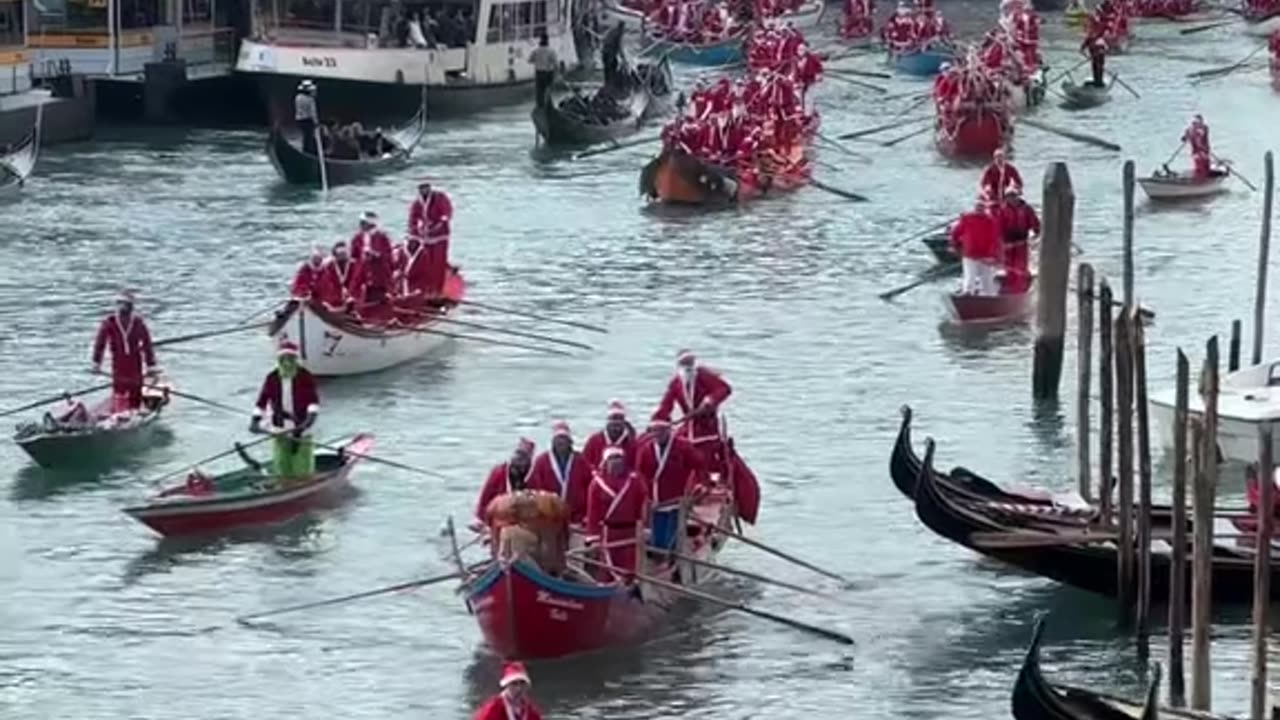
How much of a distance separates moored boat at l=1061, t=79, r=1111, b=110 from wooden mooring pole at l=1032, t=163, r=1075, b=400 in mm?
21817

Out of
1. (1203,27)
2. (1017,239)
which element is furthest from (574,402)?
(1203,27)

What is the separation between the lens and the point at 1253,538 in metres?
18.9

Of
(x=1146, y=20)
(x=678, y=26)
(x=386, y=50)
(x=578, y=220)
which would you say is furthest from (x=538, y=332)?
(x=1146, y=20)

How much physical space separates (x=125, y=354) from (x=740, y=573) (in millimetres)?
6333

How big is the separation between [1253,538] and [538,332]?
11.5m

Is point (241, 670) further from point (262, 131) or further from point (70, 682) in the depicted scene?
point (262, 131)

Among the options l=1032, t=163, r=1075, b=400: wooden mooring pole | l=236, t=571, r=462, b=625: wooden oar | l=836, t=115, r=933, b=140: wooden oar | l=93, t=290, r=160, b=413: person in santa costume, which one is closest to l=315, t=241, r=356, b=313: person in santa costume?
l=93, t=290, r=160, b=413: person in santa costume

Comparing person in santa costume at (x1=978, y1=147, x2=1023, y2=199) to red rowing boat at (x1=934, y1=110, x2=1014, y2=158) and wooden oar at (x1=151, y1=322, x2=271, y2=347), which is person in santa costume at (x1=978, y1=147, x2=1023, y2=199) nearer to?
wooden oar at (x1=151, y1=322, x2=271, y2=347)

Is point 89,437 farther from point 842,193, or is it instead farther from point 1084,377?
point 842,193

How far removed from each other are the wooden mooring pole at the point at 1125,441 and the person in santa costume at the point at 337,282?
31.7ft

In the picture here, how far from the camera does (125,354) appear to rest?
23734mm

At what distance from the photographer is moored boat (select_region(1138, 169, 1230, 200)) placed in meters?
36.8

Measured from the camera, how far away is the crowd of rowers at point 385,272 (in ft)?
88.1

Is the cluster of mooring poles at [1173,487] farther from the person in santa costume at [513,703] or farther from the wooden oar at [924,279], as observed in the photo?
the wooden oar at [924,279]
